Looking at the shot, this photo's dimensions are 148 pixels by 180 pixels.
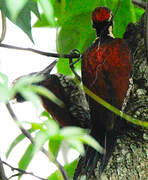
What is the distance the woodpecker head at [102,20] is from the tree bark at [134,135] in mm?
99

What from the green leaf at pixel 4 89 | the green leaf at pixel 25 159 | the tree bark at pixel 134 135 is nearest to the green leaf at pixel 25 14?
the tree bark at pixel 134 135

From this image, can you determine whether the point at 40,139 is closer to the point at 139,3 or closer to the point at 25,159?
the point at 25,159

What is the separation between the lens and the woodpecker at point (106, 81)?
1.79m

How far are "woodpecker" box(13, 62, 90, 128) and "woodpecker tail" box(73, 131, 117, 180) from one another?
85cm

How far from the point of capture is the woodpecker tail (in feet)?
5.49

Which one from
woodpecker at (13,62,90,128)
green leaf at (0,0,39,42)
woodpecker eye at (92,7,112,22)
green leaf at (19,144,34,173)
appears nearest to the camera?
green leaf at (0,0,39,42)

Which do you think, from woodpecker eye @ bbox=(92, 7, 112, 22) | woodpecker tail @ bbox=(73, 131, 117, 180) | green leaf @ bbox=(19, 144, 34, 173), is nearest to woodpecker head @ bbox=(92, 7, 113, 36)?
woodpecker eye @ bbox=(92, 7, 112, 22)

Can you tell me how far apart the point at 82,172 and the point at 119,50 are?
Answer: 588mm

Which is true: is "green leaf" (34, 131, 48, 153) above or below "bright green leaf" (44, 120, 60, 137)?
below

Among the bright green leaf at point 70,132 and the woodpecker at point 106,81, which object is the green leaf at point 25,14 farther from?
the bright green leaf at point 70,132

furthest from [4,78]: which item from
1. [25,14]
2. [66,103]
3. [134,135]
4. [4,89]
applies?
[66,103]

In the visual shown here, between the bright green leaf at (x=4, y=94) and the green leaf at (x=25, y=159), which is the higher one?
the bright green leaf at (x=4, y=94)

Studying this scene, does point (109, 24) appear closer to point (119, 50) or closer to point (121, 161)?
point (119, 50)

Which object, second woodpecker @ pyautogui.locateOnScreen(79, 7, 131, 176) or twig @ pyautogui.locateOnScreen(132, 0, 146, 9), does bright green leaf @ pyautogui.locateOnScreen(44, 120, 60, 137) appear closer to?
second woodpecker @ pyautogui.locateOnScreen(79, 7, 131, 176)
